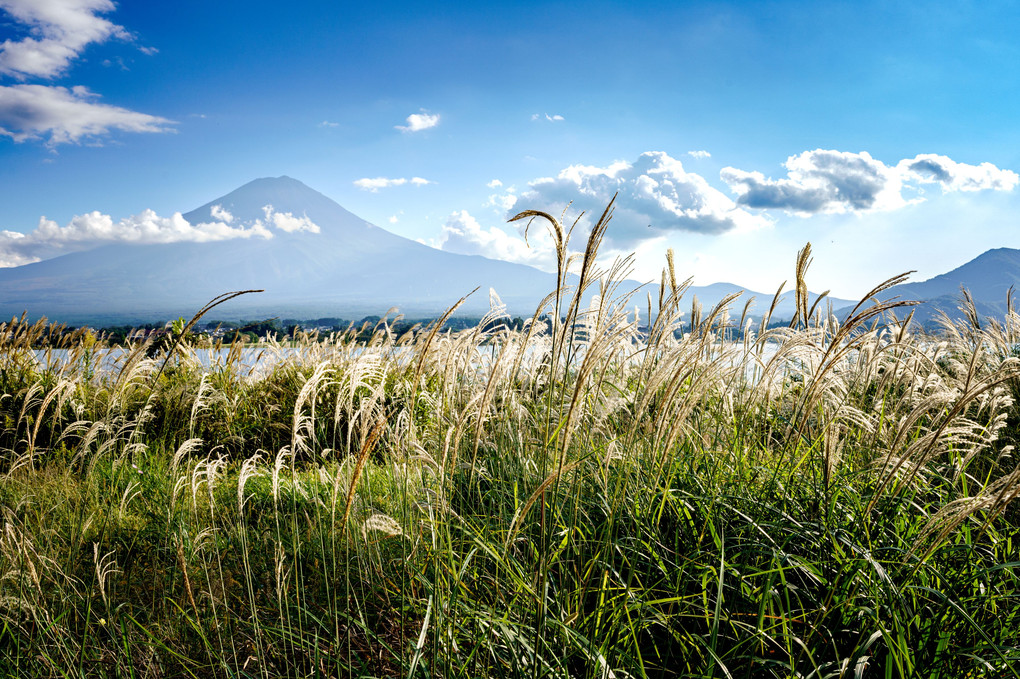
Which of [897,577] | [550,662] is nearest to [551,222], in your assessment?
[550,662]

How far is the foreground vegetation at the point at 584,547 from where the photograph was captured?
1486mm

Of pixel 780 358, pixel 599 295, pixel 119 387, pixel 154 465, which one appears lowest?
pixel 154 465

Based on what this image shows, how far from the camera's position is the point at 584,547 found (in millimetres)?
2111

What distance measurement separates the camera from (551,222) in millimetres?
1463

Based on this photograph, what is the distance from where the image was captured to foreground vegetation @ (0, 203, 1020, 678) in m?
1.49

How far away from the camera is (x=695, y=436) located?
277 cm

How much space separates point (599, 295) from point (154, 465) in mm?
3939

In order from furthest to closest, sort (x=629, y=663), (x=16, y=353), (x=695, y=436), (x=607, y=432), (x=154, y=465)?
(x=16, y=353) → (x=154, y=465) → (x=607, y=432) → (x=695, y=436) → (x=629, y=663)

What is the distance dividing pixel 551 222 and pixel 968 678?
74.4 inches

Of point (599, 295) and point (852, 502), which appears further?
point (599, 295)

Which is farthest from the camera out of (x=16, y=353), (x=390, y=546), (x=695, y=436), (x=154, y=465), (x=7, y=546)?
(x=16, y=353)

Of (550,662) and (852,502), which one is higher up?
(852,502)

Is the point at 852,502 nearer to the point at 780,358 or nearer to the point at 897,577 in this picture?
the point at 897,577

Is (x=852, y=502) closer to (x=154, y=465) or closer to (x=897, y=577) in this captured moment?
(x=897, y=577)
